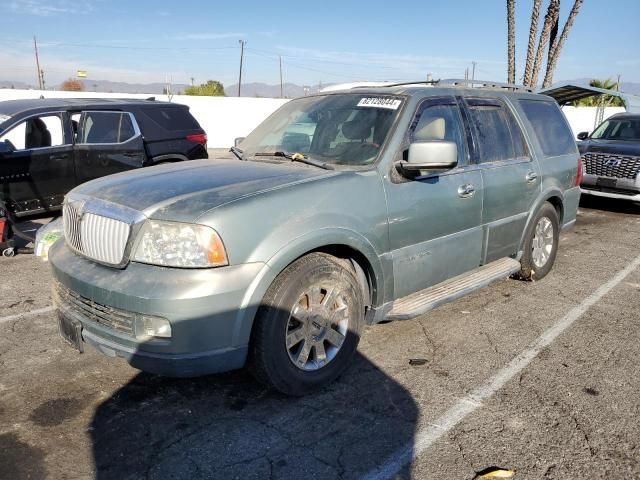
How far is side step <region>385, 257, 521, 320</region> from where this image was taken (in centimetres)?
380

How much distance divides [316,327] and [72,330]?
1430mm

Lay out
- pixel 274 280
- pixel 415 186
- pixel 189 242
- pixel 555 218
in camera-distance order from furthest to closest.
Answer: pixel 555 218 < pixel 415 186 < pixel 274 280 < pixel 189 242

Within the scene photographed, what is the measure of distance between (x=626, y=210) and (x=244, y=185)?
970cm

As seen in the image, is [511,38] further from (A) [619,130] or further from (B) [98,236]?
(B) [98,236]

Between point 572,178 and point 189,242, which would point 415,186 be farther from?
point 572,178

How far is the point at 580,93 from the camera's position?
682 inches

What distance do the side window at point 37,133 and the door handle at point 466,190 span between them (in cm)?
605

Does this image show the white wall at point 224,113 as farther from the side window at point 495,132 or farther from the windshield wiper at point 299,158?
the windshield wiper at point 299,158

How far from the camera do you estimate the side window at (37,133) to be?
24.6 feet

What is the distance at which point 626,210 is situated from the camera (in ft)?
34.4

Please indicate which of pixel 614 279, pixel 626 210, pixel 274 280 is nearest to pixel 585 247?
pixel 614 279

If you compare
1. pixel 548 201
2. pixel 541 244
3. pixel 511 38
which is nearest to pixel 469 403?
pixel 541 244

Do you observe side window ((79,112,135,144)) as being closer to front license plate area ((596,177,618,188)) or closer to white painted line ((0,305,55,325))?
white painted line ((0,305,55,325))

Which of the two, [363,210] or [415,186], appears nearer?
[363,210]
